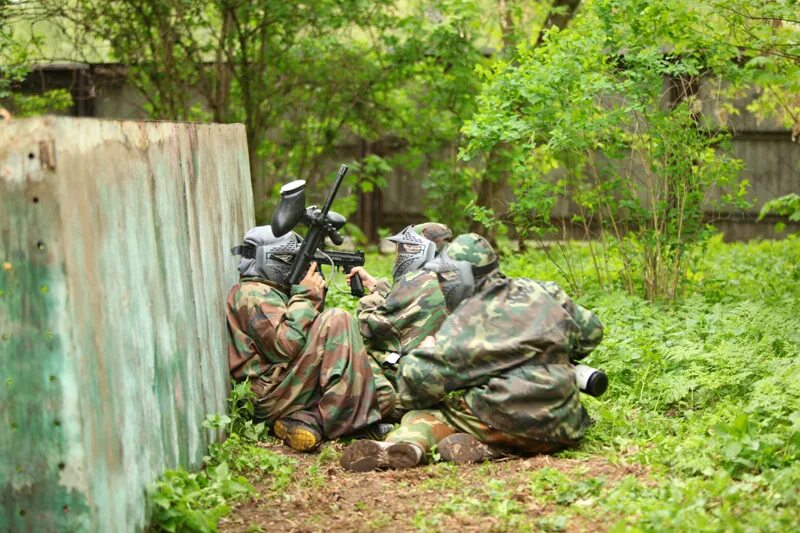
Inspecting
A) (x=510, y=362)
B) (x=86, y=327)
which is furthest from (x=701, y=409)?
(x=86, y=327)

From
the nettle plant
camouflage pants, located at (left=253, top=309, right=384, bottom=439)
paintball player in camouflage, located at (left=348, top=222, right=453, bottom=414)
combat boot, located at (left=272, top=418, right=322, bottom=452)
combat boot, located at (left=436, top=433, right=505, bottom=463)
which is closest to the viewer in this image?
combat boot, located at (left=436, top=433, right=505, bottom=463)

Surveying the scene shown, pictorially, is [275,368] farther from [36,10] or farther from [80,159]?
[36,10]

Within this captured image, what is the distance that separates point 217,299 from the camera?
6512mm

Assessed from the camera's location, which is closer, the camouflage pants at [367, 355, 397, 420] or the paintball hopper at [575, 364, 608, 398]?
the paintball hopper at [575, 364, 608, 398]

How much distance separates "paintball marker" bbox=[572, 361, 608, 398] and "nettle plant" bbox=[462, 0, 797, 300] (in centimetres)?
312

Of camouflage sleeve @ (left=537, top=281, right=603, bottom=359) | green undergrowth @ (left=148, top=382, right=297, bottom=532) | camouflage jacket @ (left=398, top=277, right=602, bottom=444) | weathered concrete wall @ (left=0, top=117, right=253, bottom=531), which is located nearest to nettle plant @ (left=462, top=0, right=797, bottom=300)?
→ camouflage sleeve @ (left=537, top=281, right=603, bottom=359)

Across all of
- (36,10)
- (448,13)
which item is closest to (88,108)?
(36,10)

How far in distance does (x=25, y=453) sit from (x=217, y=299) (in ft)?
7.68

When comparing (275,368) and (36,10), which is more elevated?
(36,10)

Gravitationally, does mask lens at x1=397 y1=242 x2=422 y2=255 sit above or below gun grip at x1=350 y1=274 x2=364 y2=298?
above

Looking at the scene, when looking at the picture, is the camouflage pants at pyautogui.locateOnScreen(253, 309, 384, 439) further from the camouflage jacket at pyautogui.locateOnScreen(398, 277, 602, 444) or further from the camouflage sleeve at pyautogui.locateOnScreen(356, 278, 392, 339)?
the camouflage jacket at pyautogui.locateOnScreen(398, 277, 602, 444)

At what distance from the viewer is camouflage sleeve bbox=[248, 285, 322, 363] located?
654cm

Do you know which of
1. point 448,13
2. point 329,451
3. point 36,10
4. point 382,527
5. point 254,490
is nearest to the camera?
point 382,527

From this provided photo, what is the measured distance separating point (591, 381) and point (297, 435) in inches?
72.2
